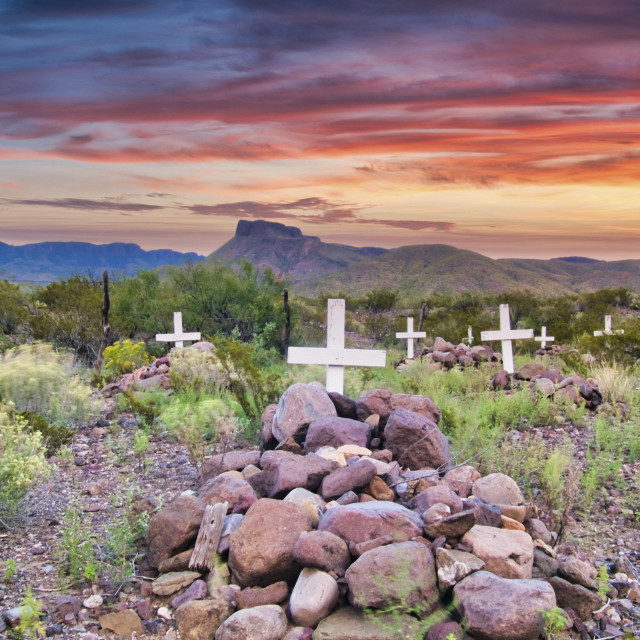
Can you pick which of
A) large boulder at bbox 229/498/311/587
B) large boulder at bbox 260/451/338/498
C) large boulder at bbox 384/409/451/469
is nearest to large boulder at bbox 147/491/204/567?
large boulder at bbox 229/498/311/587

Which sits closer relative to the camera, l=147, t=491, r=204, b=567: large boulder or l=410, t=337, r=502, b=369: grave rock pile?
l=147, t=491, r=204, b=567: large boulder

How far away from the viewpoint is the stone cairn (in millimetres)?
3637

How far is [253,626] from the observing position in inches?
144

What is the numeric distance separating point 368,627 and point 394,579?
33cm

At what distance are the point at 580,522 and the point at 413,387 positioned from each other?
516 centimetres

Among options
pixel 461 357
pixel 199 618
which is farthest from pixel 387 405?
pixel 461 357

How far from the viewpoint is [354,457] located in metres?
5.93

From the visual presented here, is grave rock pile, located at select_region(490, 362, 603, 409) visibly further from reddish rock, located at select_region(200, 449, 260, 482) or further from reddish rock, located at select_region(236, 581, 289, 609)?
reddish rock, located at select_region(236, 581, 289, 609)

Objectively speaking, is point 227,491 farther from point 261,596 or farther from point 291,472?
point 261,596

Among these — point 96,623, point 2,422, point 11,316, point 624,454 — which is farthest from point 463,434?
point 11,316

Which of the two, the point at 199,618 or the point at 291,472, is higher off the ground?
the point at 291,472

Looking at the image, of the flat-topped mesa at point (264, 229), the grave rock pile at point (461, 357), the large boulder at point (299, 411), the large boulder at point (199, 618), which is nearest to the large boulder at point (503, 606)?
the large boulder at point (199, 618)

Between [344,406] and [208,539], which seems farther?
[344,406]

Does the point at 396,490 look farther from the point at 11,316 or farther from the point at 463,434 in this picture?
the point at 11,316
